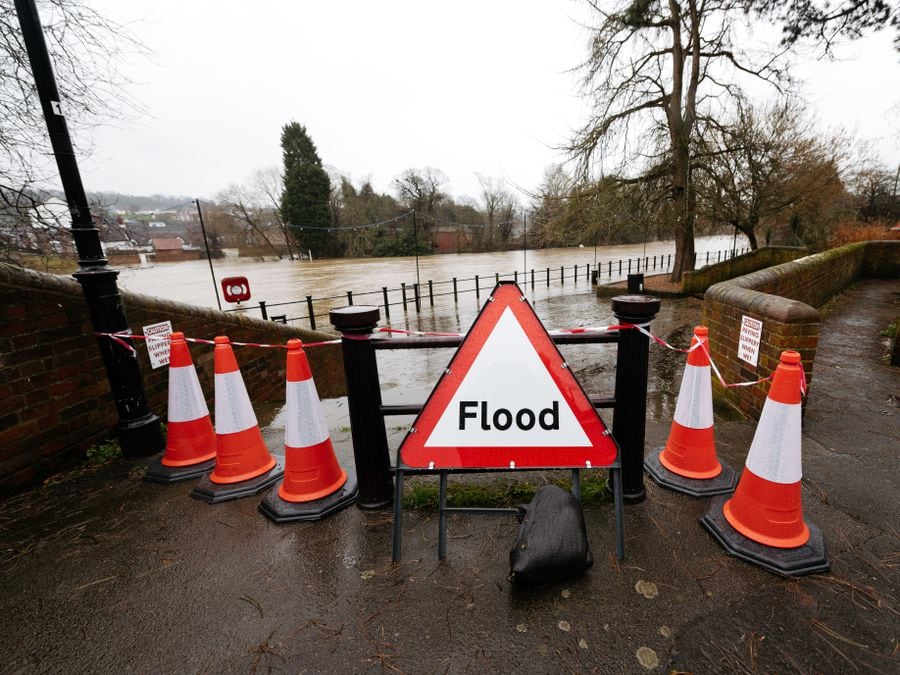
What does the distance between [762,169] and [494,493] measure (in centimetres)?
1756

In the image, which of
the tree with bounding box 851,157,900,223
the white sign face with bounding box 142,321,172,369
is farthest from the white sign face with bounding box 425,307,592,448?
the tree with bounding box 851,157,900,223

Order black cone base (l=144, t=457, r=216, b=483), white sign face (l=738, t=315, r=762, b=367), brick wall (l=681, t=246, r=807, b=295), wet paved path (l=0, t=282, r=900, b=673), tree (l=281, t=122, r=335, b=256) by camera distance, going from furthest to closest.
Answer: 1. tree (l=281, t=122, r=335, b=256)
2. brick wall (l=681, t=246, r=807, b=295)
3. white sign face (l=738, t=315, r=762, b=367)
4. black cone base (l=144, t=457, r=216, b=483)
5. wet paved path (l=0, t=282, r=900, b=673)

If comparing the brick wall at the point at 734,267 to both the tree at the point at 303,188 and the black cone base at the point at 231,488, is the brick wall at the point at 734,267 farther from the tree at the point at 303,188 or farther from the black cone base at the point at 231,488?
Result: the tree at the point at 303,188

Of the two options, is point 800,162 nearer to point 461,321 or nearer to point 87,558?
point 461,321

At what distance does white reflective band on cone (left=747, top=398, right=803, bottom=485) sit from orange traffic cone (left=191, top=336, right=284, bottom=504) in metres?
2.74

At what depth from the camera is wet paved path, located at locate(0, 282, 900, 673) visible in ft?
4.78

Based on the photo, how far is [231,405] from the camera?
8.31 feet

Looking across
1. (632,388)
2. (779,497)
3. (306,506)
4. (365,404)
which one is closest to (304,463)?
(306,506)

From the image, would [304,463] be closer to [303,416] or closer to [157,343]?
[303,416]

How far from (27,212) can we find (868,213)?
136ft

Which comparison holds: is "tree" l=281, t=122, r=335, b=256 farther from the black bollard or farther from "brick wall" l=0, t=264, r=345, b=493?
"brick wall" l=0, t=264, r=345, b=493

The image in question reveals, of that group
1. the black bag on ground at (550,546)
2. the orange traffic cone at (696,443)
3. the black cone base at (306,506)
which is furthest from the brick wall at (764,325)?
the black cone base at (306,506)

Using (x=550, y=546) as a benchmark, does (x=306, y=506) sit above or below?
below

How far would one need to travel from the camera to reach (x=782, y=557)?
1.77 meters
